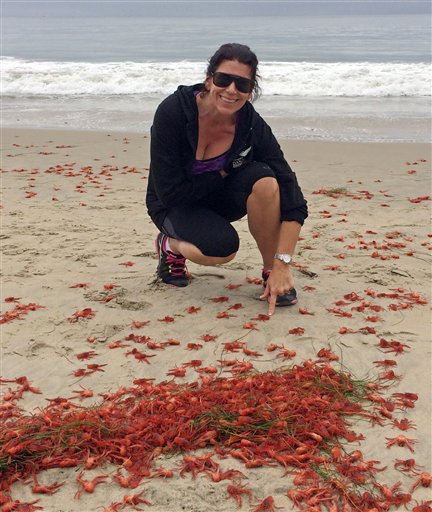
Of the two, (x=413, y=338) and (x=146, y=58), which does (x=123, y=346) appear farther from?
(x=146, y=58)

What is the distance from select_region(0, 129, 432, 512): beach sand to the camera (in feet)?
8.55

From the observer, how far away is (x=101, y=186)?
26.2 feet

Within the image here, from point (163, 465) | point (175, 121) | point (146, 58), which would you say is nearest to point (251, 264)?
point (175, 121)

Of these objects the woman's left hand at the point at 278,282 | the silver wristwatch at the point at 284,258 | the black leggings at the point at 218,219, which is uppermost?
the black leggings at the point at 218,219

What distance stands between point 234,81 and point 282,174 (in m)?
0.72

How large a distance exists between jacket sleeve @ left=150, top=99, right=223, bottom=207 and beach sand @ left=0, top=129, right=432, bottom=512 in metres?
0.74

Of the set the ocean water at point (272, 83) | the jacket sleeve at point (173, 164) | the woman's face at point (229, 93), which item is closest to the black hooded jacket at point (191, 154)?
the jacket sleeve at point (173, 164)

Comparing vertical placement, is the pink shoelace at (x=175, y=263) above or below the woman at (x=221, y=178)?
below

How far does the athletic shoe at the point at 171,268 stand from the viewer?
4551 mm

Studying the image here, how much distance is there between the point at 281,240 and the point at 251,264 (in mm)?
1057

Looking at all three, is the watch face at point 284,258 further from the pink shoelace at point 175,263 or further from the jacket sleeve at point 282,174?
the pink shoelace at point 175,263

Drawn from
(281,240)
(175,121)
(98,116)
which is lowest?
(98,116)

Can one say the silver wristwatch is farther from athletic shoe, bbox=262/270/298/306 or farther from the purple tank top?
the purple tank top

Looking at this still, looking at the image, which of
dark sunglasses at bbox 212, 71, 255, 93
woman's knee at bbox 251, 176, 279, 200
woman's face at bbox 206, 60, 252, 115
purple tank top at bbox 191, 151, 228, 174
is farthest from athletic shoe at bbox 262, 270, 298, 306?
dark sunglasses at bbox 212, 71, 255, 93
